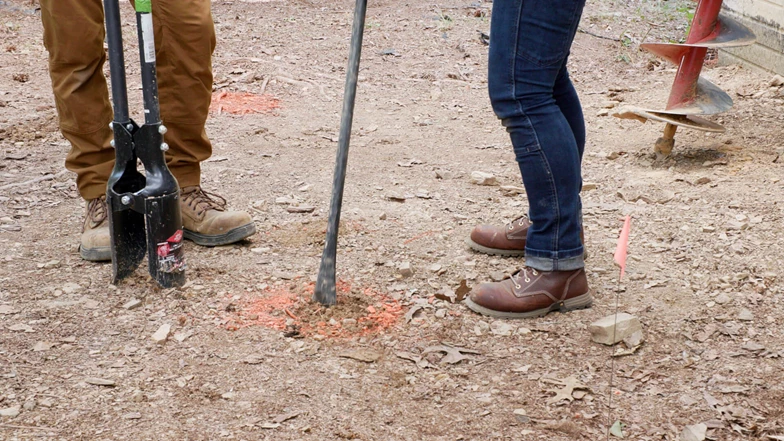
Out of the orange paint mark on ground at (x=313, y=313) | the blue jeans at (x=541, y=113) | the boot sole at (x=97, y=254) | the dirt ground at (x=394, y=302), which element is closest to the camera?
the dirt ground at (x=394, y=302)

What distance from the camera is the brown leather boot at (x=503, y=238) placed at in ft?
9.99

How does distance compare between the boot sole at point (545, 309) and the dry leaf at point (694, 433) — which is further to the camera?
the boot sole at point (545, 309)

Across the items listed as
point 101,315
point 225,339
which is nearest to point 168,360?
point 225,339

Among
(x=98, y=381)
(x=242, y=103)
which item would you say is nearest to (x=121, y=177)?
(x=98, y=381)

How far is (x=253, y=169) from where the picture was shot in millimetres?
4176

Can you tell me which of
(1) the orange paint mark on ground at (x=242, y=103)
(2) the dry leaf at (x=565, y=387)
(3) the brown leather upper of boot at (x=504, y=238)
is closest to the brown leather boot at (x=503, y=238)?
(3) the brown leather upper of boot at (x=504, y=238)

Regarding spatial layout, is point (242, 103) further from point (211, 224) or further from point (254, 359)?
point (254, 359)

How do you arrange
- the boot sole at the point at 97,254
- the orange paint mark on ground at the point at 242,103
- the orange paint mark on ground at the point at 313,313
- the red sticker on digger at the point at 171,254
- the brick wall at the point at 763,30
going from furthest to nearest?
the brick wall at the point at 763,30
the orange paint mark on ground at the point at 242,103
the boot sole at the point at 97,254
the red sticker on digger at the point at 171,254
the orange paint mark on ground at the point at 313,313

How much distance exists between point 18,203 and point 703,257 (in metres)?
3.03

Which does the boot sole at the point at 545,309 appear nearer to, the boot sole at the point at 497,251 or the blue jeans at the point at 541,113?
the blue jeans at the point at 541,113

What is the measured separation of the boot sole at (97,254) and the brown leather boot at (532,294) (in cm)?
139

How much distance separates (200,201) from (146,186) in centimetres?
52

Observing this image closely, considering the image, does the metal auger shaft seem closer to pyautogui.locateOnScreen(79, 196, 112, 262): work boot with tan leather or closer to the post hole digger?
the post hole digger

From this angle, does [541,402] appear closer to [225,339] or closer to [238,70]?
[225,339]
